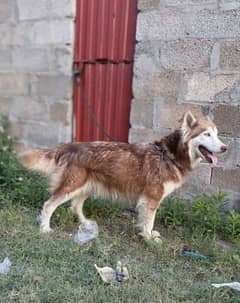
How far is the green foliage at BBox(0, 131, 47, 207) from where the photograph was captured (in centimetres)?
448

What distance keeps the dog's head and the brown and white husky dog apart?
0.06 feet

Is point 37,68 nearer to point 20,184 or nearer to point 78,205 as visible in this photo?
point 20,184

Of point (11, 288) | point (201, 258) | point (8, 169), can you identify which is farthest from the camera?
point (8, 169)

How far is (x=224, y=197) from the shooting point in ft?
13.4

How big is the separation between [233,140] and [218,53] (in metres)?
0.95

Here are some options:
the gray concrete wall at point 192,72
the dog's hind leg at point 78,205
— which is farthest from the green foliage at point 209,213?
the dog's hind leg at point 78,205

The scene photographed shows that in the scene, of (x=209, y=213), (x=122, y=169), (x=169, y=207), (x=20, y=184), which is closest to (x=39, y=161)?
(x=122, y=169)

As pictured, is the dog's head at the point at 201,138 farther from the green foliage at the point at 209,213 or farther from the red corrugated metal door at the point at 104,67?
the red corrugated metal door at the point at 104,67

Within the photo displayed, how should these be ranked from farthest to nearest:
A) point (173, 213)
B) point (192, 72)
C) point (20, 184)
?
point (20, 184) → point (192, 72) → point (173, 213)

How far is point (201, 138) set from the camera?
3365 mm

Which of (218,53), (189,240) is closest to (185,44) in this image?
(218,53)

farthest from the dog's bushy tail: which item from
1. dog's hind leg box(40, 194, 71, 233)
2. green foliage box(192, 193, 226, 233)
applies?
green foliage box(192, 193, 226, 233)

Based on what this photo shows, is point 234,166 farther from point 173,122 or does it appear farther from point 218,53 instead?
point 218,53

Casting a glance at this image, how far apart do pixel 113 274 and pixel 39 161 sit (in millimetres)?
1414
